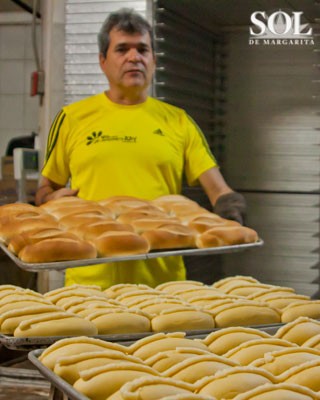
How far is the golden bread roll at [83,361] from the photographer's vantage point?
1.46 metres

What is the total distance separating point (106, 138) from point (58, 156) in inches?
8.1

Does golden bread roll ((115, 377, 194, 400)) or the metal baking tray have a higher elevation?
golden bread roll ((115, 377, 194, 400))

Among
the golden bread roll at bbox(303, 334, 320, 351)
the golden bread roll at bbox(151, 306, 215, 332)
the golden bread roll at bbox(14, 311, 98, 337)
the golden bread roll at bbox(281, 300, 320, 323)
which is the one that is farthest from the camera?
the golden bread roll at bbox(281, 300, 320, 323)

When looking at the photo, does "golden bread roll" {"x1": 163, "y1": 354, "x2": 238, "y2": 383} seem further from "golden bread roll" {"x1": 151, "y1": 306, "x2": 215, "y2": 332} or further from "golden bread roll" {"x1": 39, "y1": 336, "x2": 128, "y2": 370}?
"golden bread roll" {"x1": 151, "y1": 306, "x2": 215, "y2": 332}

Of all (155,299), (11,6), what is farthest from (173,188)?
(11,6)

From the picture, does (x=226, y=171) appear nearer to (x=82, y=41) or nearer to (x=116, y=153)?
(x=82, y=41)

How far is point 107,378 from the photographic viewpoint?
4.55ft

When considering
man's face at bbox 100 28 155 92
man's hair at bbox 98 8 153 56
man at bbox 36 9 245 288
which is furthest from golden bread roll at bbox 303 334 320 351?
man's hair at bbox 98 8 153 56

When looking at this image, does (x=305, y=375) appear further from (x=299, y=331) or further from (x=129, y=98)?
(x=129, y=98)

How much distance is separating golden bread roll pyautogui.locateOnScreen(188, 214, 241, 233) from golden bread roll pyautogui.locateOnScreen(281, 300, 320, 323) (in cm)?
43

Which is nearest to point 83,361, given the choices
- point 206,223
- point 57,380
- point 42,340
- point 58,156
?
point 57,380

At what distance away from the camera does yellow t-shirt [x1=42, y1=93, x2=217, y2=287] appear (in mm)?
3027

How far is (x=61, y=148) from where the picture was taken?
319 centimetres

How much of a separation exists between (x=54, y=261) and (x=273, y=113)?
226 cm
